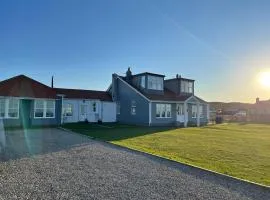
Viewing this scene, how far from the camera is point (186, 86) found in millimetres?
37688

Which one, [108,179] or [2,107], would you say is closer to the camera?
[108,179]

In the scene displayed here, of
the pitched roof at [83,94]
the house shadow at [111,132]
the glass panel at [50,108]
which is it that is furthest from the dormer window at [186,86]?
the glass panel at [50,108]

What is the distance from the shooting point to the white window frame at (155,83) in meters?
33.6

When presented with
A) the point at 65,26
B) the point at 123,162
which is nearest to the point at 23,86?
the point at 65,26

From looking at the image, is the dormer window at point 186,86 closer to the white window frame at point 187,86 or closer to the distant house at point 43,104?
the white window frame at point 187,86

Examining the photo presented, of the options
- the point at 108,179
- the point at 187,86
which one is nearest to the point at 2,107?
the point at 108,179

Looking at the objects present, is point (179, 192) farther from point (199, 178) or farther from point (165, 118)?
point (165, 118)

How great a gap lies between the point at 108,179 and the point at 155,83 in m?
26.4

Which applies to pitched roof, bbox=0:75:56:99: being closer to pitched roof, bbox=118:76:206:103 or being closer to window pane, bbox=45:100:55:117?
window pane, bbox=45:100:55:117

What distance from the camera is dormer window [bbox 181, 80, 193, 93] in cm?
3716

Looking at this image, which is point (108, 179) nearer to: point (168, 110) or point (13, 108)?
point (13, 108)

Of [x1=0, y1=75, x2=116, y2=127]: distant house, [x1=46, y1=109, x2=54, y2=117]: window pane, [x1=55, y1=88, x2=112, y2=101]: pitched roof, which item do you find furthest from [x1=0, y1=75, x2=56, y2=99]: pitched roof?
[x1=55, y1=88, x2=112, y2=101]: pitched roof

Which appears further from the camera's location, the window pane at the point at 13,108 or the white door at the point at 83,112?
the white door at the point at 83,112

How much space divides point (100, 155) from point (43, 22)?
11316 millimetres
